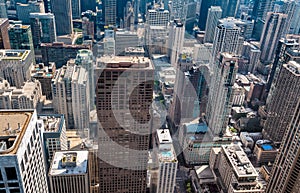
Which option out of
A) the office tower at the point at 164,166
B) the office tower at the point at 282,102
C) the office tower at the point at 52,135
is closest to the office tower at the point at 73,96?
the office tower at the point at 52,135

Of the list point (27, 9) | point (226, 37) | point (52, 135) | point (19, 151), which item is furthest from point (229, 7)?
point (19, 151)

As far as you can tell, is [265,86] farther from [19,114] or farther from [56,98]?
[19,114]

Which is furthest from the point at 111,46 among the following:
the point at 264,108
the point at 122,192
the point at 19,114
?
the point at 19,114

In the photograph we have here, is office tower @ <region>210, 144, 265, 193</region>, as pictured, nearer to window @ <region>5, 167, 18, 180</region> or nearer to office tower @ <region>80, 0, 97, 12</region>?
window @ <region>5, 167, 18, 180</region>

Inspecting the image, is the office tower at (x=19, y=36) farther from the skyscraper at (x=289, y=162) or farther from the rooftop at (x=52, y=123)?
the skyscraper at (x=289, y=162)

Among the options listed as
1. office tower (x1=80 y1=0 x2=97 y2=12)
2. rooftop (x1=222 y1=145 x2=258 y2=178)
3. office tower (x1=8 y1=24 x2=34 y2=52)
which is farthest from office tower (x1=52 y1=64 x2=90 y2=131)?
office tower (x1=80 y1=0 x2=97 y2=12)

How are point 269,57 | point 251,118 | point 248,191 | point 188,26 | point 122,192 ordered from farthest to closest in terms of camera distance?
point 188,26
point 269,57
point 251,118
point 248,191
point 122,192

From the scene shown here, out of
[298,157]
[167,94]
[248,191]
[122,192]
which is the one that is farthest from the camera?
[167,94]
